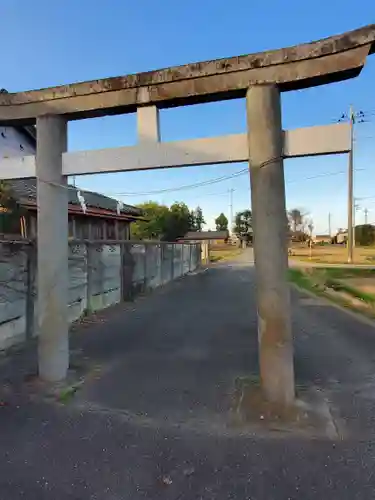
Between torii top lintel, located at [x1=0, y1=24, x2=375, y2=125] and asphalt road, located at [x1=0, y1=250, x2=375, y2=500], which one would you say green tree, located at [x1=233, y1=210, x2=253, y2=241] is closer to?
asphalt road, located at [x1=0, y1=250, x2=375, y2=500]

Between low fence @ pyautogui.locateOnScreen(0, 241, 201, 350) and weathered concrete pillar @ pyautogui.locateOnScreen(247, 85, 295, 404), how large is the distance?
14.4 feet

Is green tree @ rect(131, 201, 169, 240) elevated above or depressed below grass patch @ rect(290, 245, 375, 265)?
above

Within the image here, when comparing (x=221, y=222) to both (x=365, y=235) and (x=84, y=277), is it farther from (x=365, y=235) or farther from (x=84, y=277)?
(x=84, y=277)

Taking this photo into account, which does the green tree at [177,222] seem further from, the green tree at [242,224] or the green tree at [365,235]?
the green tree at [242,224]

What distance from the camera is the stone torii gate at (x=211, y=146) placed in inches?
155

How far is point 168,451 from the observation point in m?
3.18

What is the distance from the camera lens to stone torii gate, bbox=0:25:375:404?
3.94 metres

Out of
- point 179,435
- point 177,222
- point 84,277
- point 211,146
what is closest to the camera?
point 179,435

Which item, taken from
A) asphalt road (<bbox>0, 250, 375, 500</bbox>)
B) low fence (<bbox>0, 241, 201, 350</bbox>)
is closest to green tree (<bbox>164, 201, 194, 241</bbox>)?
low fence (<bbox>0, 241, 201, 350</bbox>)

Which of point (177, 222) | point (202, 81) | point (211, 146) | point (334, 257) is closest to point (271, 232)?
point (211, 146)

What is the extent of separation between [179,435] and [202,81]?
3613 mm

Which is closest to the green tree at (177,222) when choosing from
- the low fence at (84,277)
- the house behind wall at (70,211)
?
the house behind wall at (70,211)

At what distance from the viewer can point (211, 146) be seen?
432cm

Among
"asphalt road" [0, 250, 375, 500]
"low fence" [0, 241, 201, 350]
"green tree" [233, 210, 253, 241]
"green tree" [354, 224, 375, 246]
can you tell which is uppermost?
"green tree" [233, 210, 253, 241]
